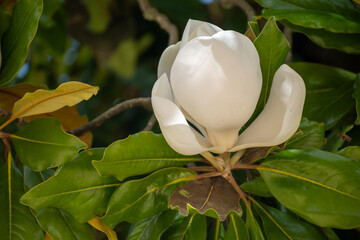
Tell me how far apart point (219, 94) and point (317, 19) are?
0.33 m

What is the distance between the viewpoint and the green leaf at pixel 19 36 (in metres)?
0.74

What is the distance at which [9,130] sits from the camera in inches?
35.0

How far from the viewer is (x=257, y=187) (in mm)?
695

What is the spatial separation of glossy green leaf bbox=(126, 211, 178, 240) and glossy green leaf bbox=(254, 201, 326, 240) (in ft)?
0.48

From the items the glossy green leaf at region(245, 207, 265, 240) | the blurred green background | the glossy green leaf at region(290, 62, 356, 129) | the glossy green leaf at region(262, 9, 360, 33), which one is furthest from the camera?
the blurred green background

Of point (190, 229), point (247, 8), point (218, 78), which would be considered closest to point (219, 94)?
point (218, 78)

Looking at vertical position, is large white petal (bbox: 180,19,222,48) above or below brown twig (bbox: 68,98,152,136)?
above

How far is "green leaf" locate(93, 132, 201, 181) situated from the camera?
0.63 meters

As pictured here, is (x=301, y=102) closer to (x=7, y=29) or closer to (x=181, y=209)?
(x=181, y=209)

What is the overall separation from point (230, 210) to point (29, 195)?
287 millimetres

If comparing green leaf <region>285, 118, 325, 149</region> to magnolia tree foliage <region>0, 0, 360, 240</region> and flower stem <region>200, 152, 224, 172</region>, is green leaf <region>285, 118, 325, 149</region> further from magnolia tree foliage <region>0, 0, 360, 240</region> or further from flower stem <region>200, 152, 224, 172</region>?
flower stem <region>200, 152, 224, 172</region>

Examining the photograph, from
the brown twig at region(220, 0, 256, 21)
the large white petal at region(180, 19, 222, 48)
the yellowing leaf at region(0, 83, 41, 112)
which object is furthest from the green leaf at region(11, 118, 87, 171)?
the brown twig at region(220, 0, 256, 21)

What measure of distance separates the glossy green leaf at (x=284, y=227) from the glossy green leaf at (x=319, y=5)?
38 centimetres

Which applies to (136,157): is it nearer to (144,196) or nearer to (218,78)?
(144,196)
